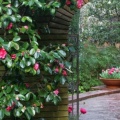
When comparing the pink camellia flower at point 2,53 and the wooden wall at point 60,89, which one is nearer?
the pink camellia flower at point 2,53

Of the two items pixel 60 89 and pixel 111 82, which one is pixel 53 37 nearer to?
pixel 60 89

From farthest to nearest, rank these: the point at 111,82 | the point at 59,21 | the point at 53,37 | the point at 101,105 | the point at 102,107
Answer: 1. the point at 111,82
2. the point at 101,105
3. the point at 102,107
4. the point at 59,21
5. the point at 53,37

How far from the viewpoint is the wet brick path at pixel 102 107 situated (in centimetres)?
553

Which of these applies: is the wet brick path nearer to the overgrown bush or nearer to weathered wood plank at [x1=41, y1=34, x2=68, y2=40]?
the overgrown bush

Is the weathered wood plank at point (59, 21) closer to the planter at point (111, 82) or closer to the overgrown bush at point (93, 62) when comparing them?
the overgrown bush at point (93, 62)

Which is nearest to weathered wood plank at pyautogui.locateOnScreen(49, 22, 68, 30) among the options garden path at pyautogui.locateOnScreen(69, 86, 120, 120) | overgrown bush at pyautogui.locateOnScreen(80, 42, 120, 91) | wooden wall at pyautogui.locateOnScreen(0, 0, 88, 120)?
wooden wall at pyautogui.locateOnScreen(0, 0, 88, 120)

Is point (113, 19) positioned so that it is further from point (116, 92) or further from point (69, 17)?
point (69, 17)

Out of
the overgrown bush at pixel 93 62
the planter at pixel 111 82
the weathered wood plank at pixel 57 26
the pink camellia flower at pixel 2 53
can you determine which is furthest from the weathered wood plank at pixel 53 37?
the planter at pixel 111 82

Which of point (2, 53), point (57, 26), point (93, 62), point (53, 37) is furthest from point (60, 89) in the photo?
point (93, 62)

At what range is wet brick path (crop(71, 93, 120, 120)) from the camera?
553 centimetres

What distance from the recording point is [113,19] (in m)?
13.2

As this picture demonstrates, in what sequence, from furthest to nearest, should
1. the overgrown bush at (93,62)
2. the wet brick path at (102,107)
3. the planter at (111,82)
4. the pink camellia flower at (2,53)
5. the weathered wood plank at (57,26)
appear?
the overgrown bush at (93,62) < the planter at (111,82) < the wet brick path at (102,107) < the weathered wood plank at (57,26) < the pink camellia flower at (2,53)

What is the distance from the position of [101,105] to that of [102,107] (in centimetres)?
29

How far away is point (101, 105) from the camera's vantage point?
6.95 metres
